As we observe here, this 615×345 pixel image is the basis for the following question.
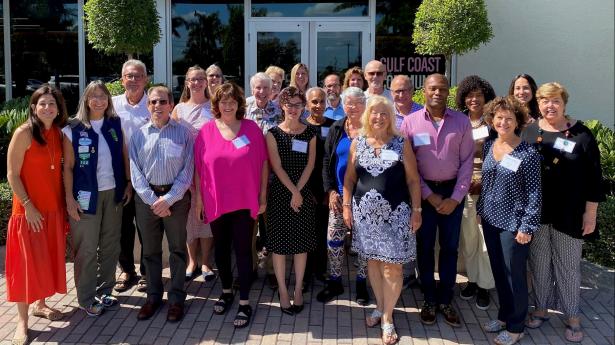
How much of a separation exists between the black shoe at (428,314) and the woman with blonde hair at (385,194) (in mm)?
365

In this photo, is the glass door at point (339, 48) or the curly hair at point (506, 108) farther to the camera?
the glass door at point (339, 48)

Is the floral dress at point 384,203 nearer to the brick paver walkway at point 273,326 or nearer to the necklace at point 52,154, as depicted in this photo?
the brick paver walkway at point 273,326

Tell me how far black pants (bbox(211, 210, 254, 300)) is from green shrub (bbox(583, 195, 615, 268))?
11.3 feet

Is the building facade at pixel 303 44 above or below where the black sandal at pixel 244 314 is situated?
above

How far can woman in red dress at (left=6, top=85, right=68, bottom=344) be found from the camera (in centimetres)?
381

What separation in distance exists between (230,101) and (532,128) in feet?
7.46

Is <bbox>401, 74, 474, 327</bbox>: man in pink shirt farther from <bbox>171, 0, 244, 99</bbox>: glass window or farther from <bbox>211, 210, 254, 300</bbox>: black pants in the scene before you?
<bbox>171, 0, 244, 99</bbox>: glass window

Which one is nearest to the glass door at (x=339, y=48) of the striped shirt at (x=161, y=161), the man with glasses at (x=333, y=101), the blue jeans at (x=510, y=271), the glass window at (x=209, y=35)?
the glass window at (x=209, y=35)

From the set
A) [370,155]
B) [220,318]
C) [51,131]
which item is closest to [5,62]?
[51,131]

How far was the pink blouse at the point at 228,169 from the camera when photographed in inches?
156

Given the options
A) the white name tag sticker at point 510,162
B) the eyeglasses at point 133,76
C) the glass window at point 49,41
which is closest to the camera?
the white name tag sticker at point 510,162

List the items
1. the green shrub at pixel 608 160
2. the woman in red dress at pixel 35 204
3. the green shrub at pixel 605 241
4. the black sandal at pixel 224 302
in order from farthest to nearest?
the green shrub at pixel 608 160 → the green shrub at pixel 605 241 → the black sandal at pixel 224 302 → the woman in red dress at pixel 35 204

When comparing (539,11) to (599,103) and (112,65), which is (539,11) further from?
(112,65)

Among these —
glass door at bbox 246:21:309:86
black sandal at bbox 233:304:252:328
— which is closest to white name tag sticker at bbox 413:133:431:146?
black sandal at bbox 233:304:252:328
